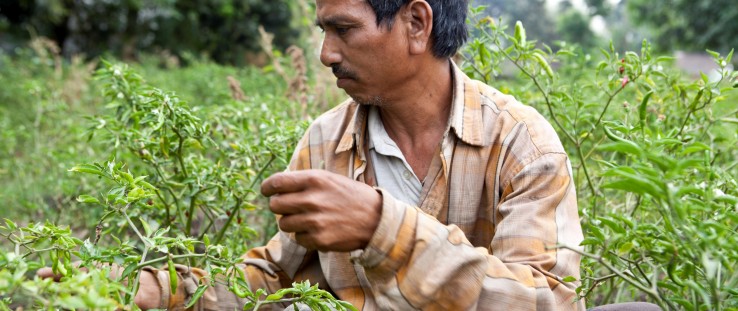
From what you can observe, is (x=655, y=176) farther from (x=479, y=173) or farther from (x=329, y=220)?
(x=479, y=173)

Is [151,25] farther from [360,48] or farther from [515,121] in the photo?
[515,121]

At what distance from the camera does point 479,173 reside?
6.50 ft

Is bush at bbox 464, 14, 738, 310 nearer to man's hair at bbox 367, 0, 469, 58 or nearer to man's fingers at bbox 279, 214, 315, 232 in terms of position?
man's hair at bbox 367, 0, 469, 58

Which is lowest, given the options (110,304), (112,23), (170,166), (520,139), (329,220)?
(112,23)

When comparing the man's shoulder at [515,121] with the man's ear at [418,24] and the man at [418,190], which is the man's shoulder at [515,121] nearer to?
the man at [418,190]

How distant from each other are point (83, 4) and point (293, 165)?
51.4 feet

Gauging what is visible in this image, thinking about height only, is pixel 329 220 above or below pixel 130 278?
above

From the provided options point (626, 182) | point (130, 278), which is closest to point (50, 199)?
point (130, 278)

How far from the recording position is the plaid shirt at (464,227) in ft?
4.98

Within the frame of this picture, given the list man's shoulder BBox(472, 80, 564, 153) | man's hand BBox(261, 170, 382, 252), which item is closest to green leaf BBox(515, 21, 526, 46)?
man's shoulder BBox(472, 80, 564, 153)

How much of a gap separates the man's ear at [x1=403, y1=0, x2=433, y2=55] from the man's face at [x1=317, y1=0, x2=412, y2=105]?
1.2 inches

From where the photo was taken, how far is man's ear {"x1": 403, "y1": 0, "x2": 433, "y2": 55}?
2.05 m

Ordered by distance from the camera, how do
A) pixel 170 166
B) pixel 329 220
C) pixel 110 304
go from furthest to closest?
1. pixel 170 166
2. pixel 329 220
3. pixel 110 304

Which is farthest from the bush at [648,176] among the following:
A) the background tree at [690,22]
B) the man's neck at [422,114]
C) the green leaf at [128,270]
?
the background tree at [690,22]
